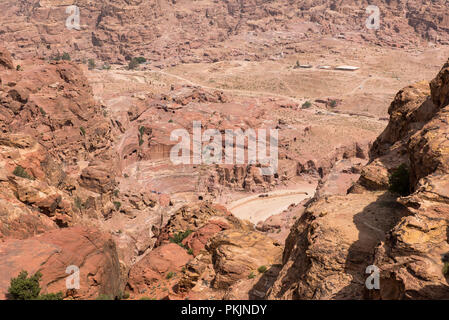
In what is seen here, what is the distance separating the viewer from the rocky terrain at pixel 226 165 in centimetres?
1703

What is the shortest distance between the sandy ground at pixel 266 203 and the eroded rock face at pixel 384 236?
40770 mm

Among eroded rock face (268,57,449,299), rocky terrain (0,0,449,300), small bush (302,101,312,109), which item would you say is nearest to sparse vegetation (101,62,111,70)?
rocky terrain (0,0,449,300)

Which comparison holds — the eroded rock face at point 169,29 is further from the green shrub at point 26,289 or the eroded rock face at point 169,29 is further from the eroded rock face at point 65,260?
the green shrub at point 26,289

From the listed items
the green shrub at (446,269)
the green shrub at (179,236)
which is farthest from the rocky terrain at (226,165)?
the green shrub at (179,236)

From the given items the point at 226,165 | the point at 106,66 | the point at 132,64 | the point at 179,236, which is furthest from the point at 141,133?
the point at 106,66

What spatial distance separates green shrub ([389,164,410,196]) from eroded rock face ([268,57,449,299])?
0.80 ft

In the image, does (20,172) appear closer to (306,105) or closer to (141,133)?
(141,133)

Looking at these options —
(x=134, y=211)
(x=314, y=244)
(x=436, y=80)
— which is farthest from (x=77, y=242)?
(x=134, y=211)

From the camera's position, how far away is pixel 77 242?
23219 mm

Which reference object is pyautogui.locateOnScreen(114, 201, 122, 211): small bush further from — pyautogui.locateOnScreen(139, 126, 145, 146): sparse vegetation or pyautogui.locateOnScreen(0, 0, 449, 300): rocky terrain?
pyautogui.locateOnScreen(139, 126, 145, 146): sparse vegetation

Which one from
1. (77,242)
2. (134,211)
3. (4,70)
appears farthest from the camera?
(4,70)

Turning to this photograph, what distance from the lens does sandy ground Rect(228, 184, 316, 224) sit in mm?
64894

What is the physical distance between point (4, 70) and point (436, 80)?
64697 mm

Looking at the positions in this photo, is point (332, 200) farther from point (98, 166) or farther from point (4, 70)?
point (4, 70)
